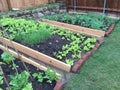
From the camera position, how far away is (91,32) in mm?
4688

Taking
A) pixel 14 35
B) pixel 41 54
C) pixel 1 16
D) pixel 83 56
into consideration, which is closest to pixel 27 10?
pixel 1 16

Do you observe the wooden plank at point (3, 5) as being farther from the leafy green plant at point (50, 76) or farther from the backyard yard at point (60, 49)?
the leafy green plant at point (50, 76)

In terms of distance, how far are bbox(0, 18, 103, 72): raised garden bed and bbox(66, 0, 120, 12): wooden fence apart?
5.74ft

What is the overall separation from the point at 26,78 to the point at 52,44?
1.59 m

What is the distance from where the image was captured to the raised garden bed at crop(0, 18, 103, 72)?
356 centimetres

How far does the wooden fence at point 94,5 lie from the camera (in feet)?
Answer: 18.3

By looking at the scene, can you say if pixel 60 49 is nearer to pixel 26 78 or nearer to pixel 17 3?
pixel 26 78

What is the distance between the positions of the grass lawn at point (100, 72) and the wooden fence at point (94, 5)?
6.60ft

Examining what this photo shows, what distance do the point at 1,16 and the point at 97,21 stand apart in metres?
3.00

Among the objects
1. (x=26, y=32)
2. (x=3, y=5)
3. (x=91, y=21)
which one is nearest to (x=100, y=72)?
(x=26, y=32)

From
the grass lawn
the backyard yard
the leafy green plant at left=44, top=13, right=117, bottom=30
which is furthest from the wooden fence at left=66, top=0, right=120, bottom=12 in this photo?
the grass lawn

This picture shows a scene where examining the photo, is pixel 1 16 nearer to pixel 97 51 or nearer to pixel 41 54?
pixel 41 54

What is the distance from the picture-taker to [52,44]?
4.06 meters

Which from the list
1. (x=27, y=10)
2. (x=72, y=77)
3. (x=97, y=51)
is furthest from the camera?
(x=27, y=10)
